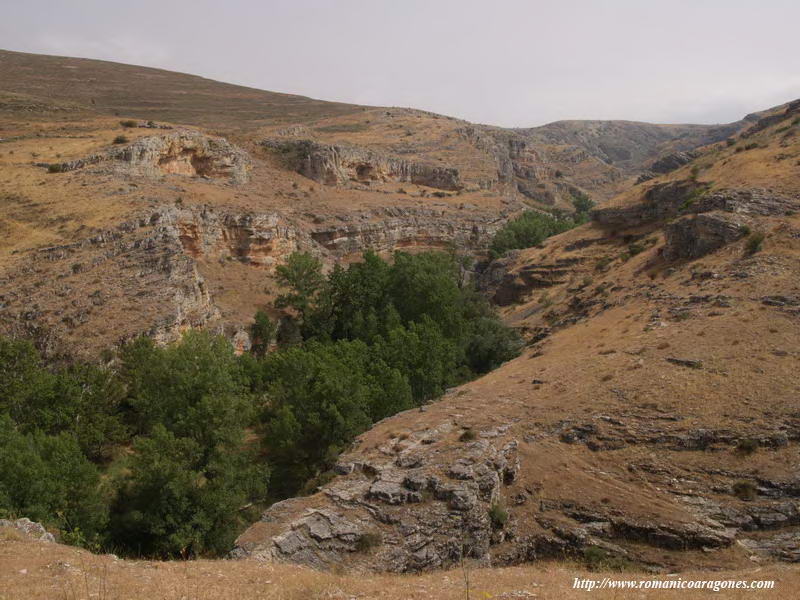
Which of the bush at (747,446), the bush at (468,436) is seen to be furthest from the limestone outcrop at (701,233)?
the bush at (468,436)

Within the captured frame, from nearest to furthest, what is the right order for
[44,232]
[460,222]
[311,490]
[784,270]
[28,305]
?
[311,490] → [784,270] → [28,305] → [44,232] → [460,222]

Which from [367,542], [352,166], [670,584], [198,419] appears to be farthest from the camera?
[352,166]

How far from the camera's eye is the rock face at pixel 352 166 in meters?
63.0

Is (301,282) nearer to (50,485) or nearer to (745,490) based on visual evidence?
(50,485)

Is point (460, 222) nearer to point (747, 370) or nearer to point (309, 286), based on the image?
point (309, 286)

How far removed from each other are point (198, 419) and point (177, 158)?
35.6m

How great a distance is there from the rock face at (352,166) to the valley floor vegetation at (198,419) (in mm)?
32028

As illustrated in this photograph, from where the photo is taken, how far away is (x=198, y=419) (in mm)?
19094

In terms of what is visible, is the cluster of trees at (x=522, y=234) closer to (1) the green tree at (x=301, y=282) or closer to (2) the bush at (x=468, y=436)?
(1) the green tree at (x=301, y=282)

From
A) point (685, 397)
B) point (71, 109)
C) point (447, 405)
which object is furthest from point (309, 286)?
point (71, 109)

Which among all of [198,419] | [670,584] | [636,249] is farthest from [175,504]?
[636,249]

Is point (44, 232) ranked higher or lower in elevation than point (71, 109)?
lower

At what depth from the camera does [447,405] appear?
2036cm

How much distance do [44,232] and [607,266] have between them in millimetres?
38006
